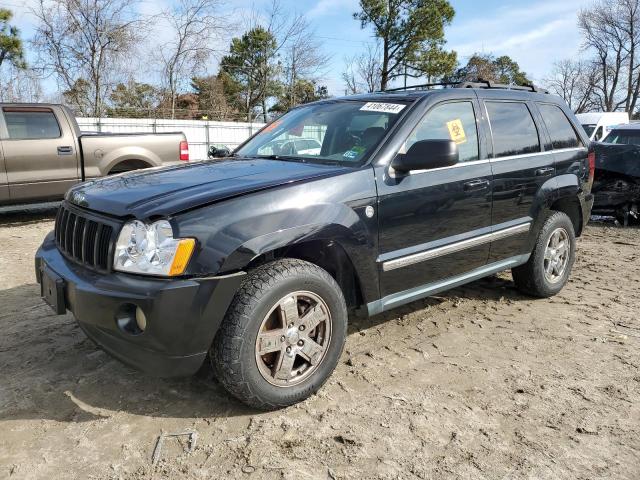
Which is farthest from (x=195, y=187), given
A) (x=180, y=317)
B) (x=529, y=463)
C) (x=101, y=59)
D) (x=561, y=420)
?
(x=101, y=59)

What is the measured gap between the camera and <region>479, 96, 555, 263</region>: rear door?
153 inches

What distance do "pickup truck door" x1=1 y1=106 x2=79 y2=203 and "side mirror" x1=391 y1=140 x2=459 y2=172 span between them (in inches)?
256

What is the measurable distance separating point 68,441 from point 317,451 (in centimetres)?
122

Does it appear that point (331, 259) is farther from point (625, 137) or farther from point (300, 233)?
point (625, 137)

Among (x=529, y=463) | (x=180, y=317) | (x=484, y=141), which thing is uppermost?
(x=484, y=141)

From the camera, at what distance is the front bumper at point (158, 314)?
2.36m

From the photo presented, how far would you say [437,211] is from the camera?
3396 millimetres

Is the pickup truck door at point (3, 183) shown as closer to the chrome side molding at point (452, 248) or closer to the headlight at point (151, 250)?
the headlight at point (151, 250)

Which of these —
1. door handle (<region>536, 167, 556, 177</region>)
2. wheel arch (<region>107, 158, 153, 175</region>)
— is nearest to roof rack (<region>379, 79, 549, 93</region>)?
door handle (<region>536, 167, 556, 177</region>)

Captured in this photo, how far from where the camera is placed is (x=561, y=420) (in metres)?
2.72

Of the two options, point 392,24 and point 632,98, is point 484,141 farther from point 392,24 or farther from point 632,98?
point 632,98

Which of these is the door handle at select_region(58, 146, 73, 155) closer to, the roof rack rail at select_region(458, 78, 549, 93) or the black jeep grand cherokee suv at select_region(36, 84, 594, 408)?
the black jeep grand cherokee suv at select_region(36, 84, 594, 408)

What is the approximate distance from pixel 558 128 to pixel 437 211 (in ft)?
6.47

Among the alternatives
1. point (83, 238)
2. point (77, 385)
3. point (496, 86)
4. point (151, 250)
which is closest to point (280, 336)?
point (151, 250)
